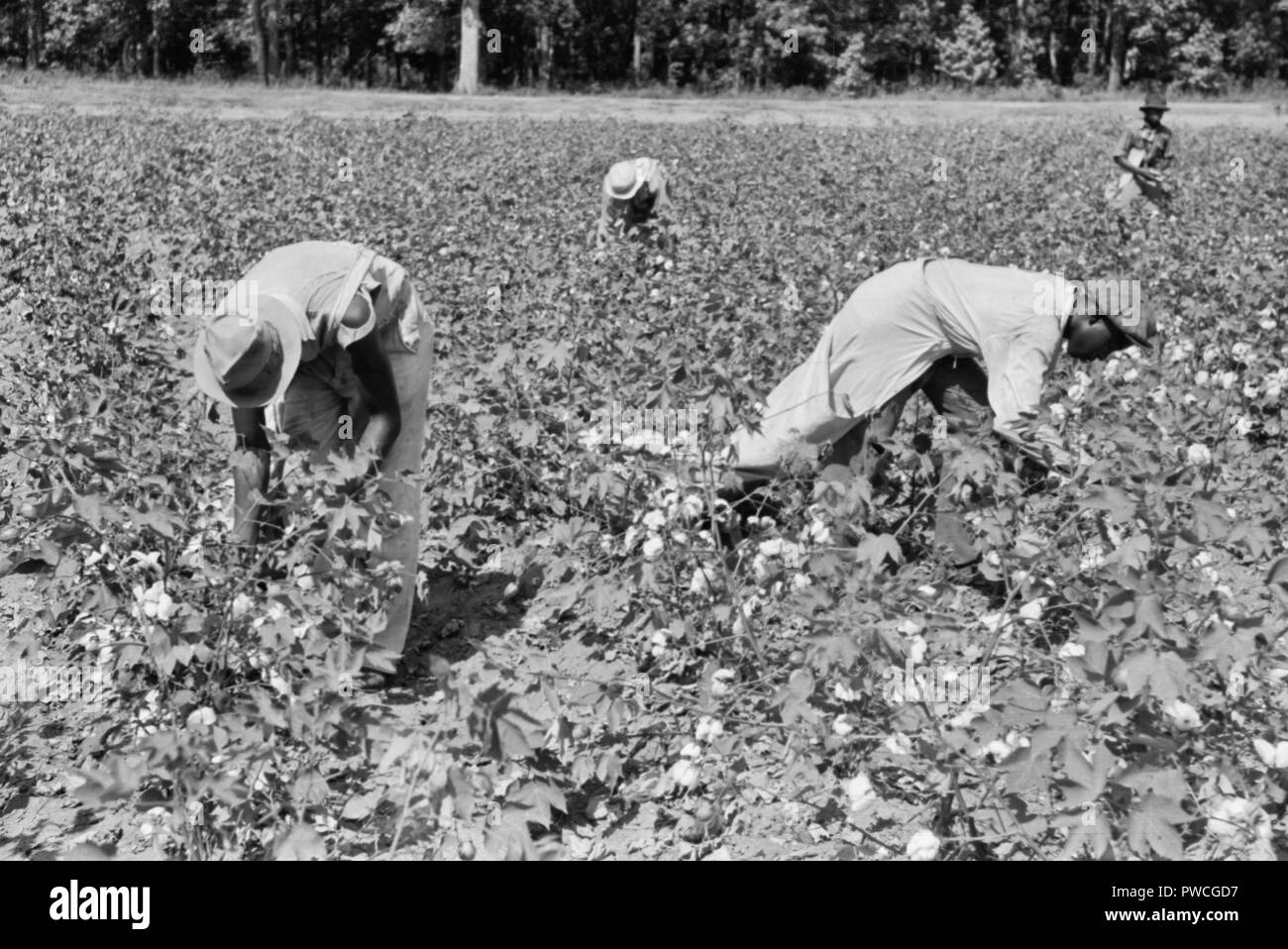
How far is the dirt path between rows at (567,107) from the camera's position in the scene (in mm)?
23828

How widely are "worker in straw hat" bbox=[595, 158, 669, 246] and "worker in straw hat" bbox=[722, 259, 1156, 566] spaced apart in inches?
141

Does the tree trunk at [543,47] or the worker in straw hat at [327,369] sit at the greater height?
the tree trunk at [543,47]

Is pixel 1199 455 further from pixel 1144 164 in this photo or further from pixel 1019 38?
pixel 1019 38

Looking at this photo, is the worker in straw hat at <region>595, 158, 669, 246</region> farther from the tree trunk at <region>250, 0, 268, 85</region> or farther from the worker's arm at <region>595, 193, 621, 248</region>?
the tree trunk at <region>250, 0, 268, 85</region>

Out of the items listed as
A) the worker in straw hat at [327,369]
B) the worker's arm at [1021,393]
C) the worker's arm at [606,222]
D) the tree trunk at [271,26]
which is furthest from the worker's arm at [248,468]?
the tree trunk at [271,26]

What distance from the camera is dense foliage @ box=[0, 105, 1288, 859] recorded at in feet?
9.59

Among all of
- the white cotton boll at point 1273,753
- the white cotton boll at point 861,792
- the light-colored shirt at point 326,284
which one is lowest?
the white cotton boll at point 861,792

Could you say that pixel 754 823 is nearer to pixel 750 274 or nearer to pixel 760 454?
pixel 760 454

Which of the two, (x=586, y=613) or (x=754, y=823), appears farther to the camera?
(x=586, y=613)

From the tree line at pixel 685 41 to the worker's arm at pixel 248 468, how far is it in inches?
1344

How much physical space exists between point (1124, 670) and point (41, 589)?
8.35ft

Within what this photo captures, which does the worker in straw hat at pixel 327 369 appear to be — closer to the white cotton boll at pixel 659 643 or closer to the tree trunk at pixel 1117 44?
the white cotton boll at pixel 659 643

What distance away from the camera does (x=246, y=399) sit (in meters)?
3.72
